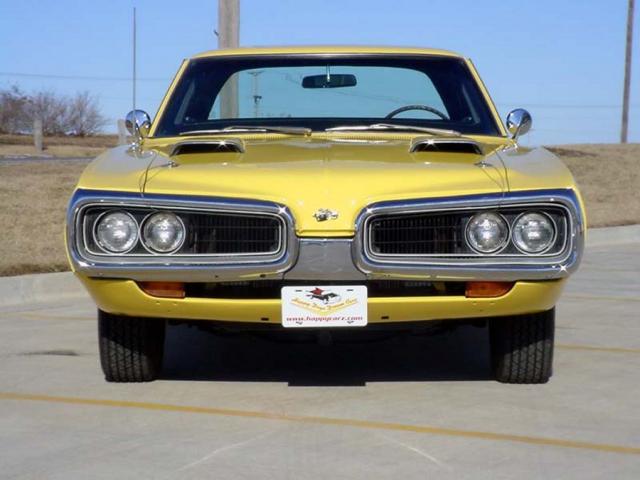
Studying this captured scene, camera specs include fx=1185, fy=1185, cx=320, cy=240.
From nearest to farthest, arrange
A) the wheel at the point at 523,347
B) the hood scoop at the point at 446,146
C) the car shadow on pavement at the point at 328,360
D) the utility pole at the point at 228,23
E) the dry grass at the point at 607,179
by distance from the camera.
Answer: the wheel at the point at 523,347
the hood scoop at the point at 446,146
the car shadow on pavement at the point at 328,360
the utility pole at the point at 228,23
the dry grass at the point at 607,179

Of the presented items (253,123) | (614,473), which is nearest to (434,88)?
(253,123)

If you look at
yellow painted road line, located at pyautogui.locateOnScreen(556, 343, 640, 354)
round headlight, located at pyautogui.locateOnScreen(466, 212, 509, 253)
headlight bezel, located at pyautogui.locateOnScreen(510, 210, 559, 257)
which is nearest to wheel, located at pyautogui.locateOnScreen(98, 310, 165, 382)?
round headlight, located at pyautogui.locateOnScreen(466, 212, 509, 253)

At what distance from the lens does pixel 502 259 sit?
4.96 metres

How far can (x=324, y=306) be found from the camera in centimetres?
495

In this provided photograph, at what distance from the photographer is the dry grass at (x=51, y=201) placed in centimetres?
1088

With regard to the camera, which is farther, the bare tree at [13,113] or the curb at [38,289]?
the bare tree at [13,113]

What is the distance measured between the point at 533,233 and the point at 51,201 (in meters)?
9.40

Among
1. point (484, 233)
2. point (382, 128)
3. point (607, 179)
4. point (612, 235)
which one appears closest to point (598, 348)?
point (382, 128)

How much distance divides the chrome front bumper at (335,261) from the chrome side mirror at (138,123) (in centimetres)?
145

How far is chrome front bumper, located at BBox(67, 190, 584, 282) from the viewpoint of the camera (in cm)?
486

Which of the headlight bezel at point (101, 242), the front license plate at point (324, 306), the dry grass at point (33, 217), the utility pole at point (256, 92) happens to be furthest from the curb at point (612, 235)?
the headlight bezel at point (101, 242)

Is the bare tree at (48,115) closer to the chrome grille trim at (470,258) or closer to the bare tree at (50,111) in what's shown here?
the bare tree at (50,111)

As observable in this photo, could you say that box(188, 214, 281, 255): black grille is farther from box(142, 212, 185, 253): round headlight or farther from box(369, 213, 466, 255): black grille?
box(369, 213, 466, 255): black grille

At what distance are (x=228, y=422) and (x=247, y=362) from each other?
1.41 m
